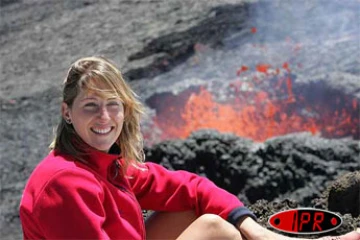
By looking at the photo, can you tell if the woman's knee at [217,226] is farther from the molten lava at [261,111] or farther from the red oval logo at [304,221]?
the molten lava at [261,111]

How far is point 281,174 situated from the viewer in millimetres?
4203

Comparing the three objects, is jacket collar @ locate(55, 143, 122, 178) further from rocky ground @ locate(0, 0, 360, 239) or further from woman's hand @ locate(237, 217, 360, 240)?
rocky ground @ locate(0, 0, 360, 239)

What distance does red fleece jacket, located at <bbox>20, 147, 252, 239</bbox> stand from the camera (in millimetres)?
1809

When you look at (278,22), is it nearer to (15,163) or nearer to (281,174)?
Answer: (281,174)

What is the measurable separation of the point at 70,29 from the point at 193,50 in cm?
99

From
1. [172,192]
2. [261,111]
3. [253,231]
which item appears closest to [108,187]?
[172,192]

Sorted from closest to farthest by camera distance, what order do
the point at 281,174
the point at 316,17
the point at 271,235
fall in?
the point at 271,235
the point at 281,174
the point at 316,17

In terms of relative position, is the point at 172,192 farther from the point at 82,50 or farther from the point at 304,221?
the point at 82,50

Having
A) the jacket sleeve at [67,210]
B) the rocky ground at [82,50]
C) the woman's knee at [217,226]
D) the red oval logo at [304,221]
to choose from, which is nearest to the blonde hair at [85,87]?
the jacket sleeve at [67,210]

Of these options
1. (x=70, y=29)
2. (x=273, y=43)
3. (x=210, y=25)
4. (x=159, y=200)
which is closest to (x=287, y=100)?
(x=273, y=43)

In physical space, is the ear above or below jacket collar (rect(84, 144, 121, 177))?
above

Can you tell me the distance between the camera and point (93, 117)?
78.6 inches

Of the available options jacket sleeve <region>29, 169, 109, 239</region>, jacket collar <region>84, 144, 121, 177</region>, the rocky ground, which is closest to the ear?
jacket collar <region>84, 144, 121, 177</region>

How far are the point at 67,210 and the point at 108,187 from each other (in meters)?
0.20
